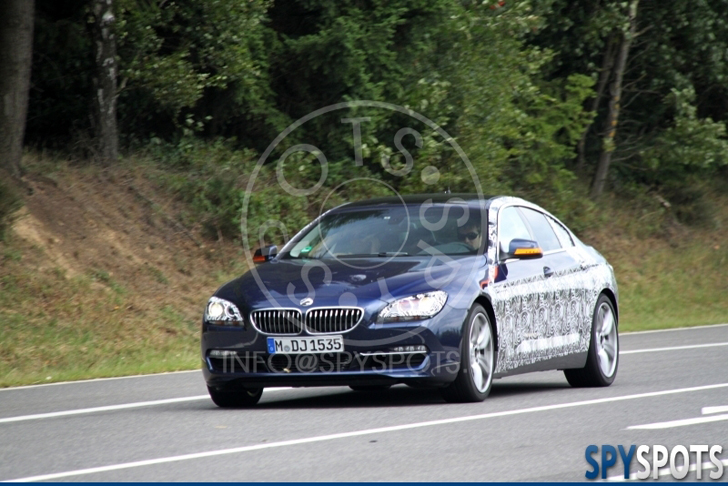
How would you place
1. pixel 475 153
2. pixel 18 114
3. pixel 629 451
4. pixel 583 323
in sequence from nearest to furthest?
pixel 629 451 → pixel 583 323 → pixel 18 114 → pixel 475 153

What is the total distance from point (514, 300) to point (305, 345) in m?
1.98

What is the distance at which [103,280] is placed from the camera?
17391 millimetres

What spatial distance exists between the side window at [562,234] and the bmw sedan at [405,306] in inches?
12.2

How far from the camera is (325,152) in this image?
72.8 ft

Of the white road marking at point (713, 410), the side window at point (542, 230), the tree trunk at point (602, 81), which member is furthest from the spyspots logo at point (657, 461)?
the tree trunk at point (602, 81)

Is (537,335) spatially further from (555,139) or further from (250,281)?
(555,139)

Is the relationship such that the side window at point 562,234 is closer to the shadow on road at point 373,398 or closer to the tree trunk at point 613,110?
the shadow on road at point 373,398

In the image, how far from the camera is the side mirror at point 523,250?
994 cm

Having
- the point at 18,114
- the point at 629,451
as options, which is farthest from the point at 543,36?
the point at 629,451

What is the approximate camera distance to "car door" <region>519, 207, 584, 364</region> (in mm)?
10562

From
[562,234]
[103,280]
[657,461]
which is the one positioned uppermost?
[562,234]

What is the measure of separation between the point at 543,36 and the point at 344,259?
67.1ft

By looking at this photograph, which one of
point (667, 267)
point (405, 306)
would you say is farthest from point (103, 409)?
point (667, 267)

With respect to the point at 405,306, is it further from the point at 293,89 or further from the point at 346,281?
the point at 293,89
